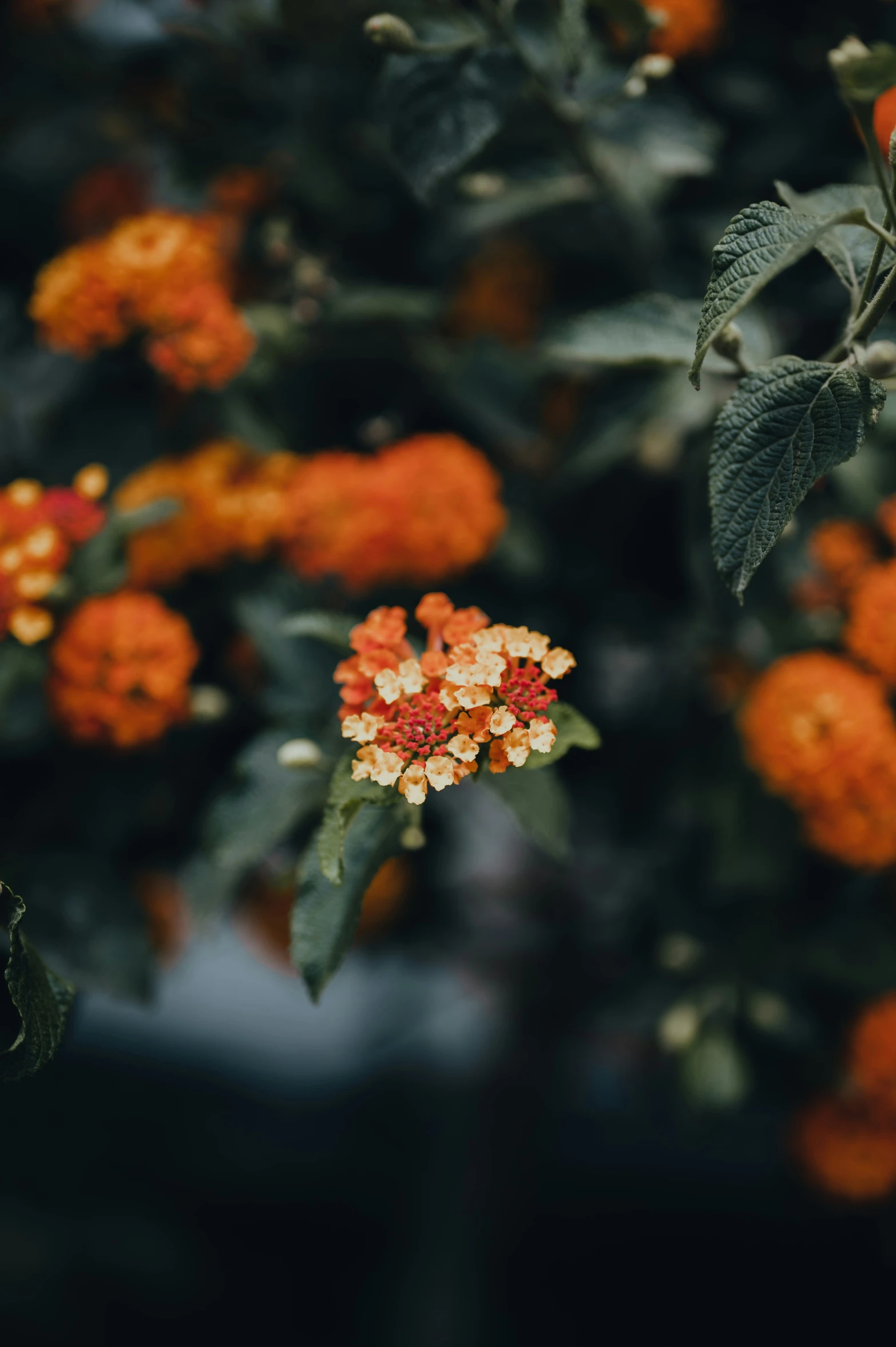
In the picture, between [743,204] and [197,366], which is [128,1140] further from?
[743,204]

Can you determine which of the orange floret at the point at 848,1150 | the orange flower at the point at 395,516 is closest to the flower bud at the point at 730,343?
the orange flower at the point at 395,516

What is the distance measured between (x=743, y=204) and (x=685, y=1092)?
87 centimetres

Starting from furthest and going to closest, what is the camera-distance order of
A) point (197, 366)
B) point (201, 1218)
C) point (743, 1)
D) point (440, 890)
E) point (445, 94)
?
point (201, 1218)
point (440, 890)
point (743, 1)
point (197, 366)
point (445, 94)

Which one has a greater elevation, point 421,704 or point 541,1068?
point 421,704

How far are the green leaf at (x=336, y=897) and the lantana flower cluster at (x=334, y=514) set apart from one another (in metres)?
0.29

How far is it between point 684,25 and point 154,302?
1.84 ft

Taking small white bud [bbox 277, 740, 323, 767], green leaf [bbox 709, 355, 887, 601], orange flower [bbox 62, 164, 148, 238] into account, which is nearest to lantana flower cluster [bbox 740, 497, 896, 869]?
green leaf [bbox 709, 355, 887, 601]

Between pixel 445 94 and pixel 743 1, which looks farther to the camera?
pixel 743 1

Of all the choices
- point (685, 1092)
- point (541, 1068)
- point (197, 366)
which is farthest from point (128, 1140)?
point (197, 366)

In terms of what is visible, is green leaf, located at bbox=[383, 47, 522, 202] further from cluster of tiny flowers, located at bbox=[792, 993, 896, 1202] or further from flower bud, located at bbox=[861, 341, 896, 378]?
cluster of tiny flowers, located at bbox=[792, 993, 896, 1202]

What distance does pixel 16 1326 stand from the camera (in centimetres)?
144

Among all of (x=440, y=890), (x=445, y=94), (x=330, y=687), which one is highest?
(x=445, y=94)

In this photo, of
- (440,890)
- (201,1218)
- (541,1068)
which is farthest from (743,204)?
(201,1218)

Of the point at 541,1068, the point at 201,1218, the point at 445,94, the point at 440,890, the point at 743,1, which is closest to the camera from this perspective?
the point at 445,94
